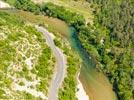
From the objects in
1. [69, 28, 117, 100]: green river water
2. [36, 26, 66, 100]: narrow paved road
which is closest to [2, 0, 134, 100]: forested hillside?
[69, 28, 117, 100]: green river water

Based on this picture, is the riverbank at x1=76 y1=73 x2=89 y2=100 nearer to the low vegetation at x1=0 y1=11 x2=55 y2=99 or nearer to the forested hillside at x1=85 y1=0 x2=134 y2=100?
the low vegetation at x1=0 y1=11 x2=55 y2=99

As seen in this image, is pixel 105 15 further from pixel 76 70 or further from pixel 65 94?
pixel 65 94

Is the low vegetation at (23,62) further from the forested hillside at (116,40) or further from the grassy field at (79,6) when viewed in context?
the grassy field at (79,6)

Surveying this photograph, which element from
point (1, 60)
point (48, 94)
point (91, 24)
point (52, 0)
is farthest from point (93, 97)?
point (52, 0)

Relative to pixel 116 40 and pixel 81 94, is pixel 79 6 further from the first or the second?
pixel 81 94

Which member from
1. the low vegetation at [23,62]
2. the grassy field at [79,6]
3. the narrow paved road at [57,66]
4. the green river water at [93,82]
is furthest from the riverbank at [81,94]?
the grassy field at [79,6]

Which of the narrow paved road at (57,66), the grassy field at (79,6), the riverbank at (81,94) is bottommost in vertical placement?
the riverbank at (81,94)
